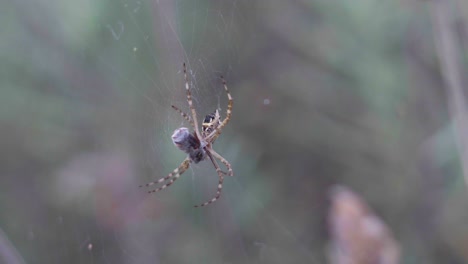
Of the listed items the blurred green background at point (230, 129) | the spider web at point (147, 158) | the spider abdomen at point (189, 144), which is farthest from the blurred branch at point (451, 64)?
the spider abdomen at point (189, 144)

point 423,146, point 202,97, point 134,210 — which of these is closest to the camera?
point 202,97

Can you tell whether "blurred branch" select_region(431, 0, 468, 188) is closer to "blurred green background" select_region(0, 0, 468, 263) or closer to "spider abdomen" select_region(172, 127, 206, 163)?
"blurred green background" select_region(0, 0, 468, 263)

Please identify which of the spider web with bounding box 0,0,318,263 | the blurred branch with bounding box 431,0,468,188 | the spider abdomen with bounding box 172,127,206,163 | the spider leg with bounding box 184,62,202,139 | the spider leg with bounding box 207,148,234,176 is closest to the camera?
the blurred branch with bounding box 431,0,468,188

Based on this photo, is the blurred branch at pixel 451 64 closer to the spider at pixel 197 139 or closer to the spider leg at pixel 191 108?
the spider at pixel 197 139

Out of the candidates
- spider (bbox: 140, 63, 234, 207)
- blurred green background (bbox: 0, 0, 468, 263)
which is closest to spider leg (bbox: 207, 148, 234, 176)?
spider (bbox: 140, 63, 234, 207)

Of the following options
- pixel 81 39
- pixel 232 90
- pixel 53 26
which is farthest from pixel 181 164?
pixel 53 26

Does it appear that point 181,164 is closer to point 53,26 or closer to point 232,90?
point 232,90

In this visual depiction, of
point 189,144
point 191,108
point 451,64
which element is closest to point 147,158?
point 189,144
